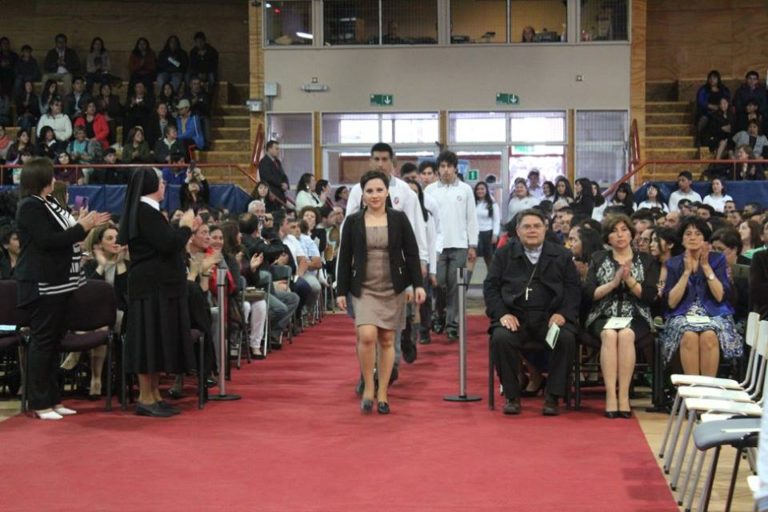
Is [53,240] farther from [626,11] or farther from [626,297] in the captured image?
[626,11]

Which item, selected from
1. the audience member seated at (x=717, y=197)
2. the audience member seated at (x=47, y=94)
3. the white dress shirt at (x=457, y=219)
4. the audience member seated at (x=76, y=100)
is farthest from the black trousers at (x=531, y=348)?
the audience member seated at (x=47, y=94)

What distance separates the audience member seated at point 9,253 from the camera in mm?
10242

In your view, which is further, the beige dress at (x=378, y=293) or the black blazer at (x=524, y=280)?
the black blazer at (x=524, y=280)

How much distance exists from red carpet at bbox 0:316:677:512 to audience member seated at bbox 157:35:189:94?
1339 cm

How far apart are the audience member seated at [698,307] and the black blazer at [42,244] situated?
4.12m

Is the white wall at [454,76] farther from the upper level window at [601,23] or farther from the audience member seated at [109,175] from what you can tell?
the audience member seated at [109,175]

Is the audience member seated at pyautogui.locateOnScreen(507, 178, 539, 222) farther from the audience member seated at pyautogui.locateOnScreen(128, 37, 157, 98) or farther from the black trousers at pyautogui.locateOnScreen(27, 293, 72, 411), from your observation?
the black trousers at pyautogui.locateOnScreen(27, 293, 72, 411)

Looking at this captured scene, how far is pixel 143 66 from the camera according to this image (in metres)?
22.6

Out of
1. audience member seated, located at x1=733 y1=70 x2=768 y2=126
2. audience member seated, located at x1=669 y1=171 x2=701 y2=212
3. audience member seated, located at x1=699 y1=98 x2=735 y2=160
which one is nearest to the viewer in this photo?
audience member seated, located at x1=669 y1=171 x2=701 y2=212

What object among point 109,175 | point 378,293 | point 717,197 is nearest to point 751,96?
point 717,197

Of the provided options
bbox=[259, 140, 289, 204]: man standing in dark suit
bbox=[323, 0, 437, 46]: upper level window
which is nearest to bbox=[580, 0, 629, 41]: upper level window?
bbox=[323, 0, 437, 46]: upper level window

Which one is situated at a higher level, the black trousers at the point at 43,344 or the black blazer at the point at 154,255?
the black blazer at the point at 154,255

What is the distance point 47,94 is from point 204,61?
283 centimetres

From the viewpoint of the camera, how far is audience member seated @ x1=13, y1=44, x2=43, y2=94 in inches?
885
